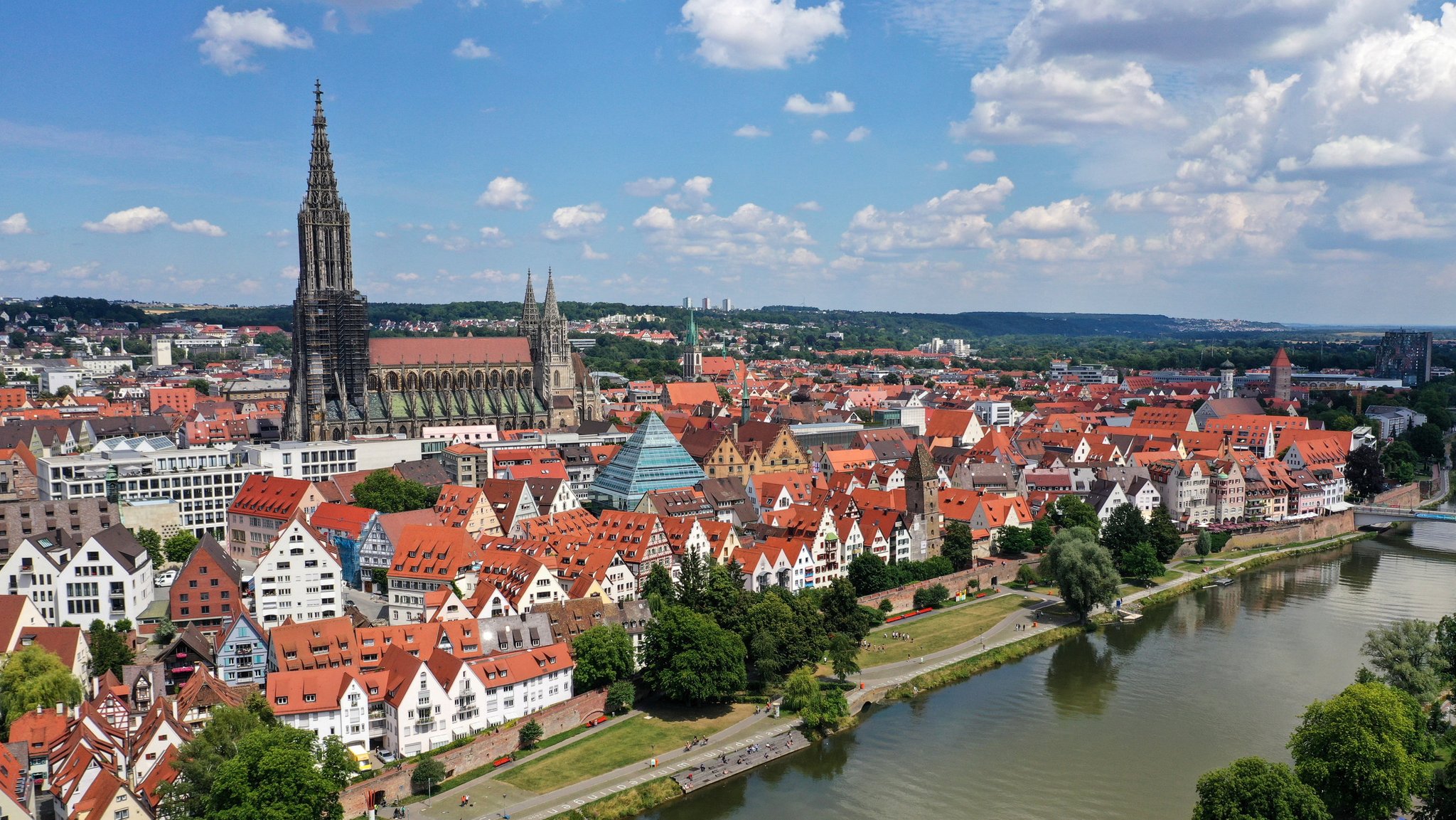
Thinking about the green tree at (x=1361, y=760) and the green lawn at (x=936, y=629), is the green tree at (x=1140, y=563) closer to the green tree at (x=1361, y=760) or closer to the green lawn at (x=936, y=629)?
the green lawn at (x=936, y=629)

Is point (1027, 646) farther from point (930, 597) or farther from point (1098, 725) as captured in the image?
point (1098, 725)

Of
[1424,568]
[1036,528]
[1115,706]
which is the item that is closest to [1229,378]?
[1424,568]

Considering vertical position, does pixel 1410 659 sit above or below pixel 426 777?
above

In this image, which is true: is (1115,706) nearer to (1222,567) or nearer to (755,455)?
(1222,567)

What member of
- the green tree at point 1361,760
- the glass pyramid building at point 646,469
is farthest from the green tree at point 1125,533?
the green tree at point 1361,760

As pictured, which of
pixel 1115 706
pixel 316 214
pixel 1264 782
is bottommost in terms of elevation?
pixel 1115 706

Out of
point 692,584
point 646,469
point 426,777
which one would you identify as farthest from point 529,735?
point 646,469
